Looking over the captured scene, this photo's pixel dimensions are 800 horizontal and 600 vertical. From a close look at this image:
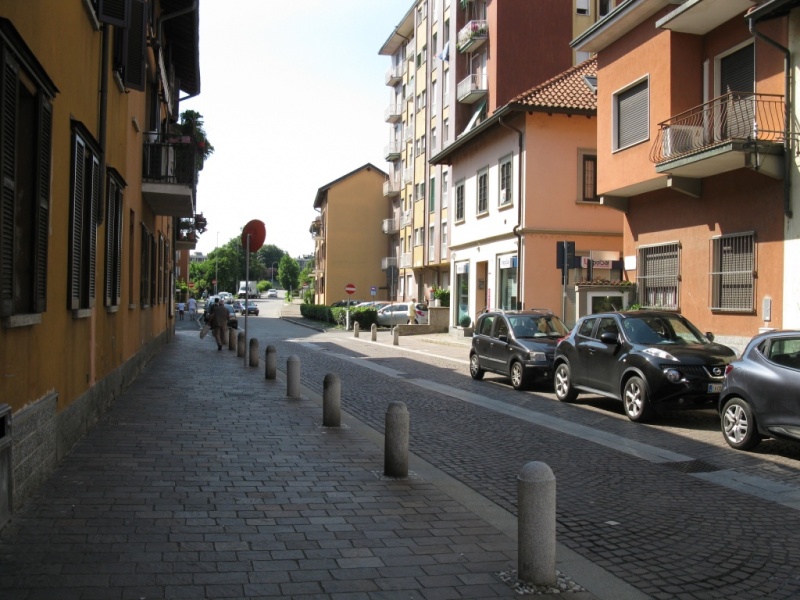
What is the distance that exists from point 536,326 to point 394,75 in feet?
149

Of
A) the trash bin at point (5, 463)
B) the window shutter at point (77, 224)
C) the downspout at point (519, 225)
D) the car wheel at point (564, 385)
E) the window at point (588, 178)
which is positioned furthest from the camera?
the window at point (588, 178)

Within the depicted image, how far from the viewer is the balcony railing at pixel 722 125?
14086mm

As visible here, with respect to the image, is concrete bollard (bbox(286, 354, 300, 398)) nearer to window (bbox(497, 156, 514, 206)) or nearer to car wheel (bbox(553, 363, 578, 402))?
car wheel (bbox(553, 363, 578, 402))

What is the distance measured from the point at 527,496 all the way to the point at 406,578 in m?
0.86

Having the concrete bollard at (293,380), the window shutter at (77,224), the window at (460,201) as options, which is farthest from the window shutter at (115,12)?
the window at (460,201)

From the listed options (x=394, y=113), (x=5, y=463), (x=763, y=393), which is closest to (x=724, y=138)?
(x=763, y=393)

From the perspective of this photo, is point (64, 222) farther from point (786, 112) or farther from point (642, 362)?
point (786, 112)

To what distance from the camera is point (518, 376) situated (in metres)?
15.2

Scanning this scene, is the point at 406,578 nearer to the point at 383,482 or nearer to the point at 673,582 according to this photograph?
the point at 673,582

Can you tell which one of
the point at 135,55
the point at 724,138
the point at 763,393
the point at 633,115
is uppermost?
the point at 633,115

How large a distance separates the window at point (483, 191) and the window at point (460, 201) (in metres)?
2.39

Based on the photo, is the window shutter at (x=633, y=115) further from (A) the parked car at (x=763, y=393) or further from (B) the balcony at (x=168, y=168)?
(B) the balcony at (x=168, y=168)

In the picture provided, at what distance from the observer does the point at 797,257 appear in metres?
13.7

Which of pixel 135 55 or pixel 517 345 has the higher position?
pixel 135 55
